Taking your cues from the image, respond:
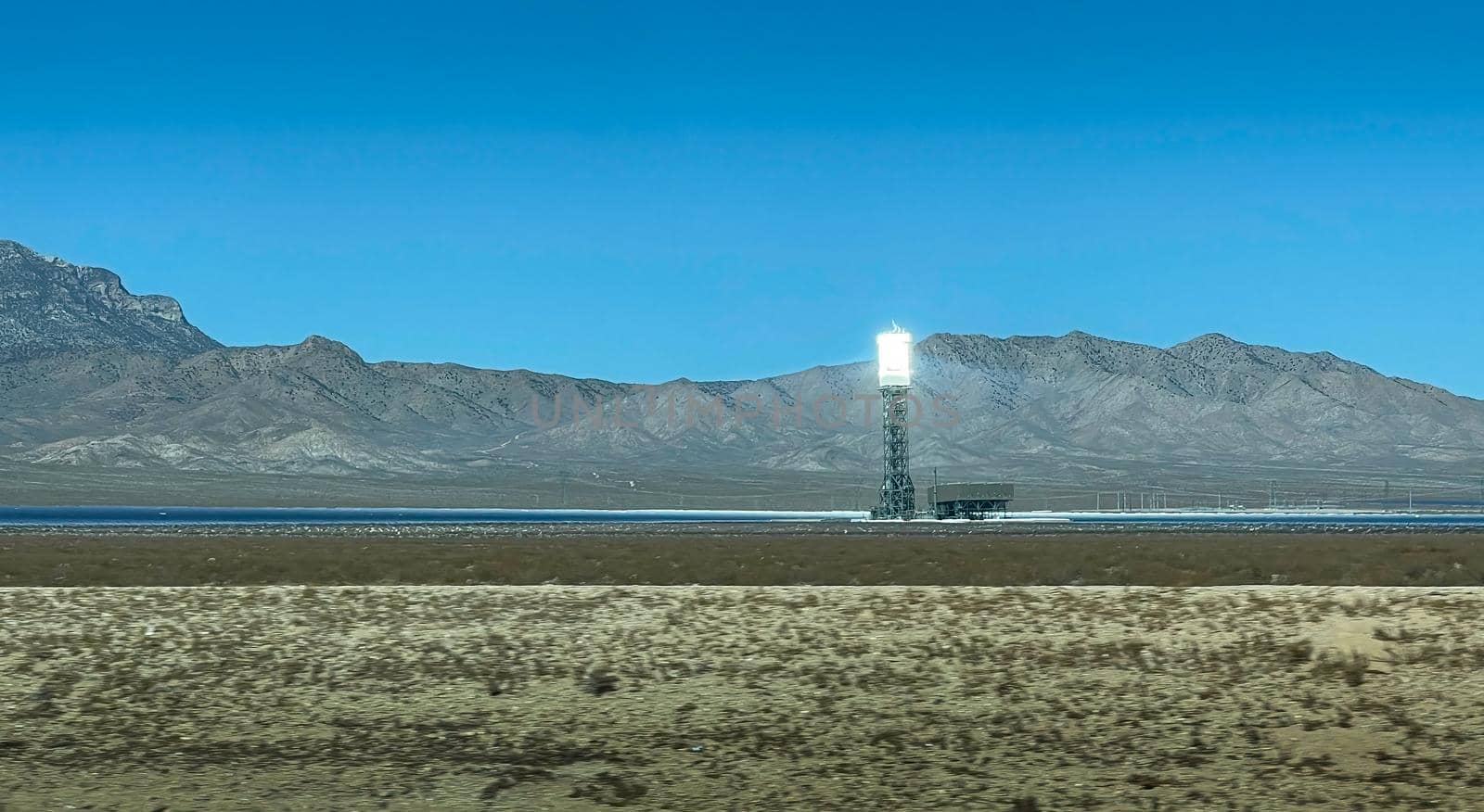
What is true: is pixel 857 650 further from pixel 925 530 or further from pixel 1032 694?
pixel 925 530

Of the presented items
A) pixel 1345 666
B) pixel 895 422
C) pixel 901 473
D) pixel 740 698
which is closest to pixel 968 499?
pixel 901 473

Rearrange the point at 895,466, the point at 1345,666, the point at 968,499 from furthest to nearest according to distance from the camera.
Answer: the point at 895,466 → the point at 968,499 → the point at 1345,666

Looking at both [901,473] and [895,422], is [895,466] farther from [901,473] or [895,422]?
[895,422]

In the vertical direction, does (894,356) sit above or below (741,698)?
above

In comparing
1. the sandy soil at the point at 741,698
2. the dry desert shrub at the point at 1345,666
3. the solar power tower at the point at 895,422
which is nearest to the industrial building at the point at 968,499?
the solar power tower at the point at 895,422

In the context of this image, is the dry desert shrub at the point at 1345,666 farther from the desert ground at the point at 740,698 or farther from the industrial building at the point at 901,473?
the industrial building at the point at 901,473

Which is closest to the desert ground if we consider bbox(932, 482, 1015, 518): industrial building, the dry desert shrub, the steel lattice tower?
the dry desert shrub

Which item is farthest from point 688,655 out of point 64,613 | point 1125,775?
point 64,613
